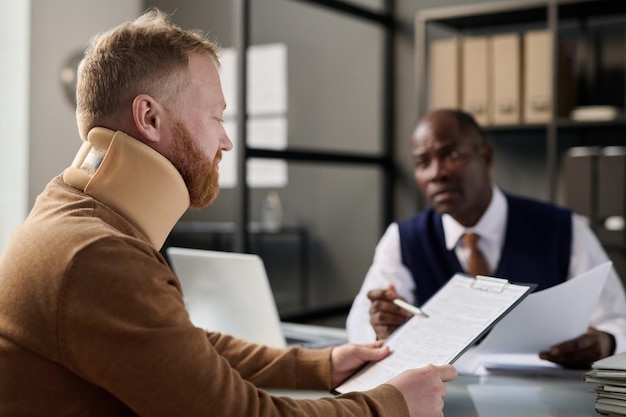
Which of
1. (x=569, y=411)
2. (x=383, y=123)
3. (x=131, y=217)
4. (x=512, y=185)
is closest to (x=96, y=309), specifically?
(x=131, y=217)

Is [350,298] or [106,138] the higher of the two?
[106,138]

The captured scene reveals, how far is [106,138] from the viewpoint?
3.46ft

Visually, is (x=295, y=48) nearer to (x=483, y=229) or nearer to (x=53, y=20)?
(x=53, y=20)

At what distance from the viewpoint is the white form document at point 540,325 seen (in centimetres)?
138

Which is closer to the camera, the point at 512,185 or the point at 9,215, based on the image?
the point at 512,185

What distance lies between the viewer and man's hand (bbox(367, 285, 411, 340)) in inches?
64.0

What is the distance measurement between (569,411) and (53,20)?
165 inches

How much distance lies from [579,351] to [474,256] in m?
0.65

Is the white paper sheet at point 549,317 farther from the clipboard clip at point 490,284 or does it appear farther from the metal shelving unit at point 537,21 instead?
the metal shelving unit at point 537,21

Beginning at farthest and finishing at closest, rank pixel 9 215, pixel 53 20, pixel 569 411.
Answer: pixel 53 20
pixel 9 215
pixel 569 411

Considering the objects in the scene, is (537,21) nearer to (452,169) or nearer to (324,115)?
(324,115)

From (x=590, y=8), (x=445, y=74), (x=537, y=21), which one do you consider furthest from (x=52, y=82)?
(x=590, y=8)

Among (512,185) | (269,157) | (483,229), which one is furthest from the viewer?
(512,185)

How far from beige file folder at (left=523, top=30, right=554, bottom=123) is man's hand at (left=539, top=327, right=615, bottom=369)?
1.93m
